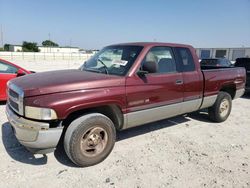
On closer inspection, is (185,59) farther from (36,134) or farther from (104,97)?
(36,134)

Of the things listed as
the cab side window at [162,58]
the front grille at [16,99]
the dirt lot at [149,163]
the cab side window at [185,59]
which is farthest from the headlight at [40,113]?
the cab side window at [185,59]

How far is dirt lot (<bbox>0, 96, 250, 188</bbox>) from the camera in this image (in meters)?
3.01

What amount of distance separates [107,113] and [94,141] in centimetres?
53

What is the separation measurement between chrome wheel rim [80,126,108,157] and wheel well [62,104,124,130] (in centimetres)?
31

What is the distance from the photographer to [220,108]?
5.62m

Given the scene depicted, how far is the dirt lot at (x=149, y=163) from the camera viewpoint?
9.87 feet

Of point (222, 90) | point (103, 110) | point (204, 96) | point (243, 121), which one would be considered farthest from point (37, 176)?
point (243, 121)

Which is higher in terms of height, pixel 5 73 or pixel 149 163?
pixel 5 73

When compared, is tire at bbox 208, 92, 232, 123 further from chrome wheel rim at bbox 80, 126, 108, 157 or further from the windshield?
chrome wheel rim at bbox 80, 126, 108, 157

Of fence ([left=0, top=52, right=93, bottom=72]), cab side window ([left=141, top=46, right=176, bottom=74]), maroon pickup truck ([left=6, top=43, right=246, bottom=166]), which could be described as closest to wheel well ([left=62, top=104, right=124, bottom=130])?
maroon pickup truck ([left=6, top=43, right=246, bottom=166])

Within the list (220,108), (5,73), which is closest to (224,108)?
(220,108)

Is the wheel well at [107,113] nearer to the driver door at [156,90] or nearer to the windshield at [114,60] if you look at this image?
the driver door at [156,90]

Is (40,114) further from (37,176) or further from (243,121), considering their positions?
(243,121)

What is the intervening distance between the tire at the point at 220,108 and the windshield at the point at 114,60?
9.20 ft
